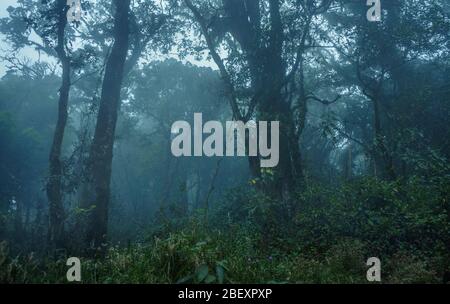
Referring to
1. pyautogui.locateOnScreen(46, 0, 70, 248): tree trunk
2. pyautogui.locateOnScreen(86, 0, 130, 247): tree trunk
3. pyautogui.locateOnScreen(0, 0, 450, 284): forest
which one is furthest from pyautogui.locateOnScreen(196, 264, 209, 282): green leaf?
pyautogui.locateOnScreen(46, 0, 70, 248): tree trunk

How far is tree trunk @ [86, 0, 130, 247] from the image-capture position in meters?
11.4

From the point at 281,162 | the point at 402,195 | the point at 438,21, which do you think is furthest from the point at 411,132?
the point at 438,21

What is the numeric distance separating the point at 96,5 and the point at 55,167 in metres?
13.6

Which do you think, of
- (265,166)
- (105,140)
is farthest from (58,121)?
(265,166)

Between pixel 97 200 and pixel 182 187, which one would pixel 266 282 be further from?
pixel 97 200

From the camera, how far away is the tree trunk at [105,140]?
11352 mm

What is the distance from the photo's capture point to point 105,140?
40.1 ft

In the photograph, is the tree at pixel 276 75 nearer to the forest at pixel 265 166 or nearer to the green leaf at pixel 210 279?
the forest at pixel 265 166

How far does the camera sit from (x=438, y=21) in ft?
Result: 47.9

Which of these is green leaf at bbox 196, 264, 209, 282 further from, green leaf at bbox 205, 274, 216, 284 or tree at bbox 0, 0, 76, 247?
tree at bbox 0, 0, 76, 247

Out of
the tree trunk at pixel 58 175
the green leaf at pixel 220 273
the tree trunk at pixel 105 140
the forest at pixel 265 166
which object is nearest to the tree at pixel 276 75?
the forest at pixel 265 166

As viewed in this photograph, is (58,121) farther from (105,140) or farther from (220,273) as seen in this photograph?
(220,273)

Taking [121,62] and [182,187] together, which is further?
[121,62]

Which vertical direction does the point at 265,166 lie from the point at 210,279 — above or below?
above
